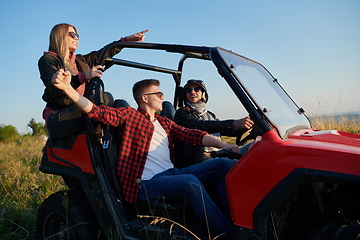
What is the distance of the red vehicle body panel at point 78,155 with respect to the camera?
2.62 metres

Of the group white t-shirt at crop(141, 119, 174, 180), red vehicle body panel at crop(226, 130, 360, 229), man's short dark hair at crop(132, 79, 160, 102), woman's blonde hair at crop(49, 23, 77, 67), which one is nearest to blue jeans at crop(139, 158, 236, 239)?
white t-shirt at crop(141, 119, 174, 180)

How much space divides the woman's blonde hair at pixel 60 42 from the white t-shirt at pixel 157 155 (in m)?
1.09

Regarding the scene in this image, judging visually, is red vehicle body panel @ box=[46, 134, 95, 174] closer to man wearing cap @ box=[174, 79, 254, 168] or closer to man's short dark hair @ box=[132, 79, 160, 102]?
man's short dark hair @ box=[132, 79, 160, 102]

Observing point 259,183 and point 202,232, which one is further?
point 202,232

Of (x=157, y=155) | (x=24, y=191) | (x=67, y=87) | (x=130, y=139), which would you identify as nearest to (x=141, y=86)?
(x=130, y=139)

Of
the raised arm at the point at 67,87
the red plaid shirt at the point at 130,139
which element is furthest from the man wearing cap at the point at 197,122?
the raised arm at the point at 67,87

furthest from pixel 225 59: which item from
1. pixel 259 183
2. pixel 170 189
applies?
pixel 170 189

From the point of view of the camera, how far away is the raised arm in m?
2.19

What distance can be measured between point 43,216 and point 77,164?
0.70m

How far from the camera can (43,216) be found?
115 inches

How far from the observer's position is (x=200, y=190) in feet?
7.69

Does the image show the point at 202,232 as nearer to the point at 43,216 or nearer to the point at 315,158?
the point at 315,158

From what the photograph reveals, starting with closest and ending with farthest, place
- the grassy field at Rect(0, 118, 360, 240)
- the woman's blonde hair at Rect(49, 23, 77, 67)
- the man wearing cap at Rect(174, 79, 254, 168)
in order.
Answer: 1. the woman's blonde hair at Rect(49, 23, 77, 67)
2. the man wearing cap at Rect(174, 79, 254, 168)
3. the grassy field at Rect(0, 118, 360, 240)

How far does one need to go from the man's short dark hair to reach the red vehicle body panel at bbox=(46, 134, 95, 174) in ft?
2.28
